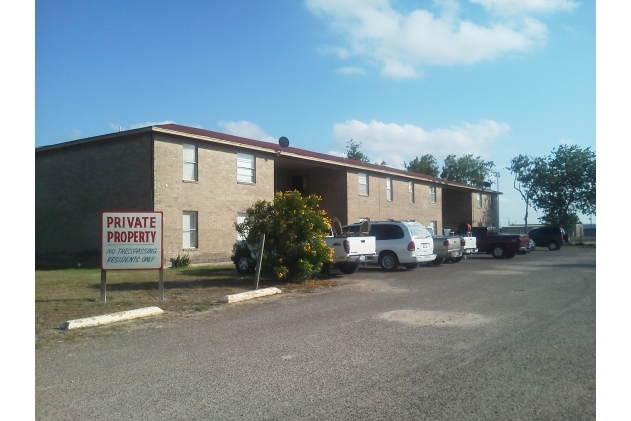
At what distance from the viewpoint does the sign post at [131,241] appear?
13258 millimetres

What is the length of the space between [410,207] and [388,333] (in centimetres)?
3247

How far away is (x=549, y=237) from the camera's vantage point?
44.2m

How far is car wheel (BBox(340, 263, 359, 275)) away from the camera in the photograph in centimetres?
1988

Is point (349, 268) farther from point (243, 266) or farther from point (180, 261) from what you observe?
point (180, 261)

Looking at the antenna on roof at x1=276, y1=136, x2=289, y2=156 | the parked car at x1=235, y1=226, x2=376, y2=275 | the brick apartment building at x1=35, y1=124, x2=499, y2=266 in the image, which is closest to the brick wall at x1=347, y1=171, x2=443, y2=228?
the brick apartment building at x1=35, y1=124, x2=499, y2=266

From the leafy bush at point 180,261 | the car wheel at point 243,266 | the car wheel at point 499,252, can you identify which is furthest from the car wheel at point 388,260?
the car wheel at point 499,252

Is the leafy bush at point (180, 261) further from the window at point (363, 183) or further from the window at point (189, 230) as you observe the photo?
the window at point (363, 183)

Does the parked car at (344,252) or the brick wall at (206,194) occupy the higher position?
the brick wall at (206,194)

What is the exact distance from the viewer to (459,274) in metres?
19.8

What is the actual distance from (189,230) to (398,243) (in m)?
9.25

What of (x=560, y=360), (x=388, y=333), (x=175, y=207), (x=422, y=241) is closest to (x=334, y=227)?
(x=422, y=241)

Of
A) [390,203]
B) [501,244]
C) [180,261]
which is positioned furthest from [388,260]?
[390,203]

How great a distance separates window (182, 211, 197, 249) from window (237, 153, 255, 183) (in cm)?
326

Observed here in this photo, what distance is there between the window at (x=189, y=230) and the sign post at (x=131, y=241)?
10845 millimetres
